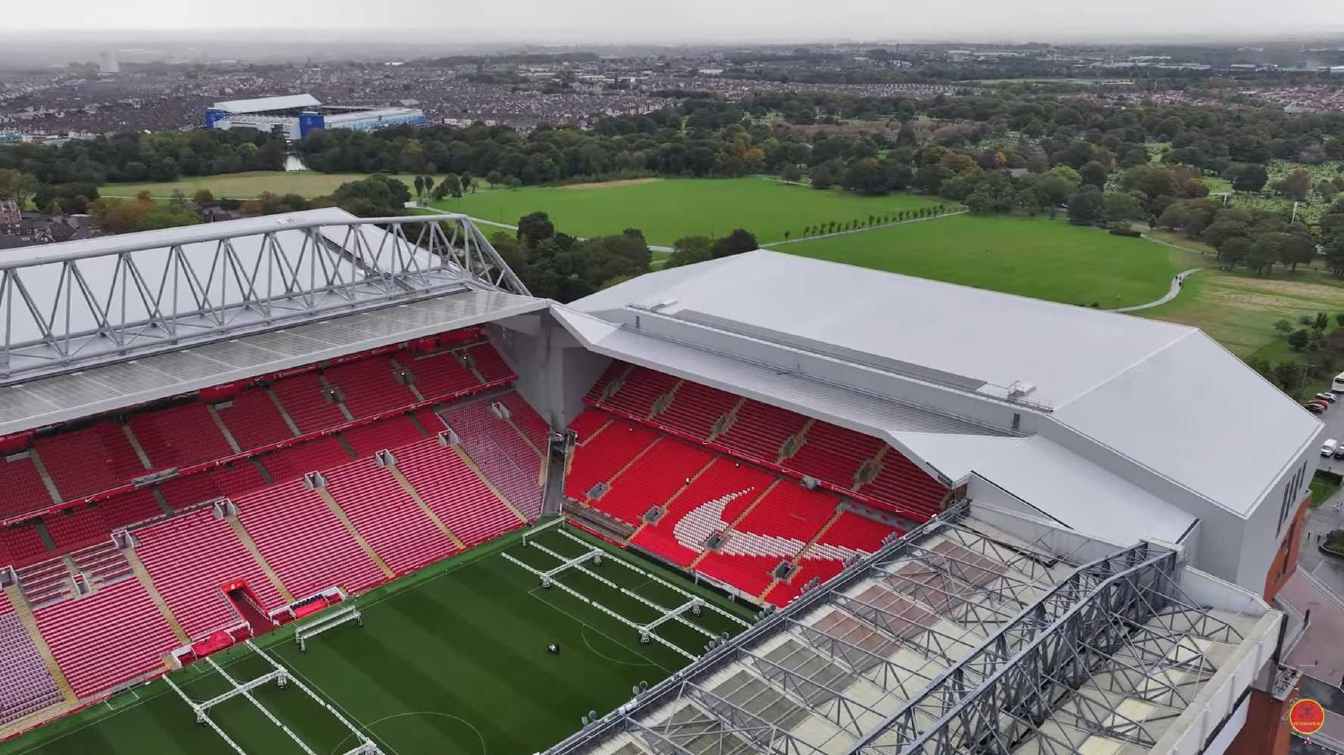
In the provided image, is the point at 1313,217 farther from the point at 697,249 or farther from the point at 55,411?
the point at 55,411

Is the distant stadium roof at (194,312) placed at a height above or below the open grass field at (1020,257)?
above

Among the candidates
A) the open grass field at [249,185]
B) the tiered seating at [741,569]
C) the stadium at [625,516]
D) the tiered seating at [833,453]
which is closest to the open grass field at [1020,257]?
the stadium at [625,516]

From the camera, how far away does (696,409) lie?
45188 mm

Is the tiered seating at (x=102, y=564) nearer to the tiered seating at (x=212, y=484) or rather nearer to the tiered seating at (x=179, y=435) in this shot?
the tiered seating at (x=212, y=484)

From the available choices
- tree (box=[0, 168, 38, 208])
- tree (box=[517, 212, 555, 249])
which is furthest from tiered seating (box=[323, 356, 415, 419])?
tree (box=[0, 168, 38, 208])

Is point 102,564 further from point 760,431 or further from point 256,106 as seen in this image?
point 256,106

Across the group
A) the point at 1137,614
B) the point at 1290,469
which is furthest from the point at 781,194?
the point at 1137,614

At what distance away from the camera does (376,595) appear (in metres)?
38.1

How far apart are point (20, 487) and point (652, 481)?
79.0ft

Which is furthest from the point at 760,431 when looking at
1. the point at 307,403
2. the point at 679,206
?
the point at 679,206

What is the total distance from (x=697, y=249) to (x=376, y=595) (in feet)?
168

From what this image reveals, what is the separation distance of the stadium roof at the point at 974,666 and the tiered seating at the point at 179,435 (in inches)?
1018

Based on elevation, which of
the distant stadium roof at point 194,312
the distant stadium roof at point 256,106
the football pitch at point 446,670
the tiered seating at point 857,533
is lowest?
the football pitch at point 446,670

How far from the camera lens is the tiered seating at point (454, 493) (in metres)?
42.3
